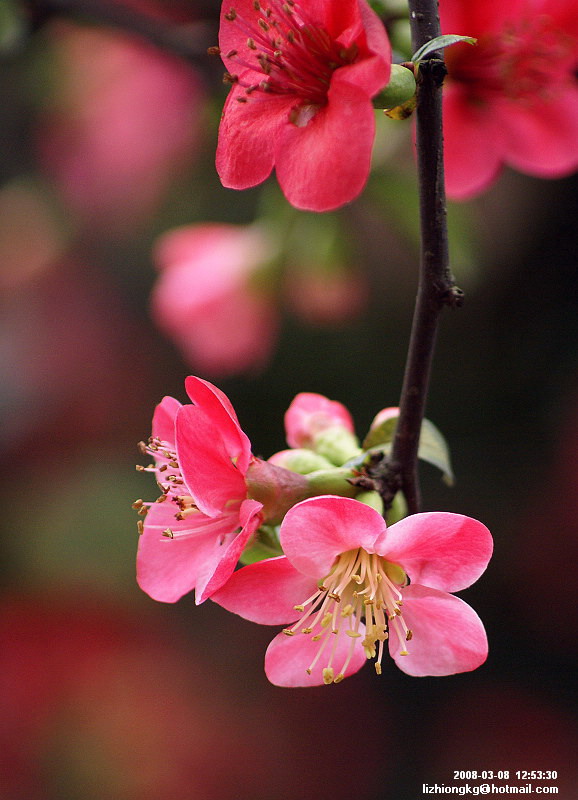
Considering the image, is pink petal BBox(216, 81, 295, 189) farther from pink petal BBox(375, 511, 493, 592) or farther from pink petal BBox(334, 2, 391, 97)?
pink petal BBox(375, 511, 493, 592)

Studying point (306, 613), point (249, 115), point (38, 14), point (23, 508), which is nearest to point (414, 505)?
point (306, 613)

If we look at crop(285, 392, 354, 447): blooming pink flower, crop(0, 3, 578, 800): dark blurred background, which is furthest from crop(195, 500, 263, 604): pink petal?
crop(0, 3, 578, 800): dark blurred background

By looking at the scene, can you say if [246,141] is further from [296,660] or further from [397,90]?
[296,660]

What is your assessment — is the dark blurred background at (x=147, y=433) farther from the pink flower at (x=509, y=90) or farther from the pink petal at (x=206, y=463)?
the pink petal at (x=206, y=463)

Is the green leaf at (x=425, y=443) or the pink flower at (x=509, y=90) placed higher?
the pink flower at (x=509, y=90)

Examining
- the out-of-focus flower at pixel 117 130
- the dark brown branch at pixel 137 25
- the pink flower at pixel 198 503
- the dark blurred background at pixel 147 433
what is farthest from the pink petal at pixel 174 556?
the out-of-focus flower at pixel 117 130

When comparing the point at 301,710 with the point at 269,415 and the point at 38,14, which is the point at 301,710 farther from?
the point at 38,14
